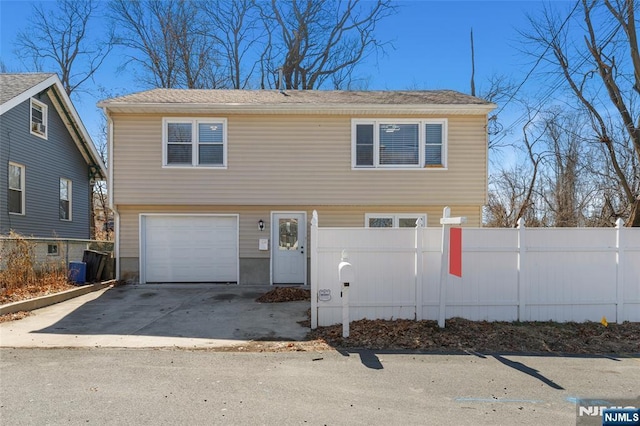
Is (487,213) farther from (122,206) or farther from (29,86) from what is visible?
(29,86)

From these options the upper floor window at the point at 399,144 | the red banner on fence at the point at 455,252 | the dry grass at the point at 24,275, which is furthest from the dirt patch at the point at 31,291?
the red banner on fence at the point at 455,252

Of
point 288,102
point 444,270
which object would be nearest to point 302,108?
point 288,102

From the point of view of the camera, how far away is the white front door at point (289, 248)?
11.1 metres

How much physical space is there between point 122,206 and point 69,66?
16681 mm

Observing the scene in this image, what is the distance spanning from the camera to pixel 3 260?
28.6 feet

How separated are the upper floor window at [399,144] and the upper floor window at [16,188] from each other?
12.0 m

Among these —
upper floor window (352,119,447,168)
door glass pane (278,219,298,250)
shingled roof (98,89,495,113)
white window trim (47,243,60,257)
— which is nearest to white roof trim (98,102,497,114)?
shingled roof (98,89,495,113)

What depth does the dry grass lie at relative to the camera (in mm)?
8492

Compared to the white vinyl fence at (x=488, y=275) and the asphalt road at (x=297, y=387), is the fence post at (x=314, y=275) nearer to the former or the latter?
the white vinyl fence at (x=488, y=275)

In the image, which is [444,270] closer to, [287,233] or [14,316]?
[287,233]

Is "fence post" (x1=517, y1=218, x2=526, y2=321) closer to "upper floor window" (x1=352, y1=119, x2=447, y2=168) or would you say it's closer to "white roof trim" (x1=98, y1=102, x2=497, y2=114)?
"upper floor window" (x1=352, y1=119, x2=447, y2=168)

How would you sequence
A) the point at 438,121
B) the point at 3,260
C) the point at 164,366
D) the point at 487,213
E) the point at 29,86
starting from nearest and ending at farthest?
1. the point at 164,366
2. the point at 3,260
3. the point at 438,121
4. the point at 29,86
5. the point at 487,213

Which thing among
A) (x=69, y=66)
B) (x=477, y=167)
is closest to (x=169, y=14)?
(x=69, y=66)

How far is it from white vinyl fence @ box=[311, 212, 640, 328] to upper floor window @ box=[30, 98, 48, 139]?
13530 millimetres
